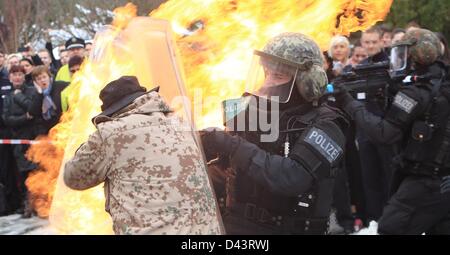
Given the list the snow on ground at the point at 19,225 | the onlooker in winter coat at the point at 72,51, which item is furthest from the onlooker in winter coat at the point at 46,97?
the snow on ground at the point at 19,225

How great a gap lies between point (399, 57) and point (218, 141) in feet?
8.01

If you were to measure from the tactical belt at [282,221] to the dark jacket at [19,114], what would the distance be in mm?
5357

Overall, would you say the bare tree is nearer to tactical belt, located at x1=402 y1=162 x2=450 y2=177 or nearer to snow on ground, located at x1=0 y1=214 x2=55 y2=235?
snow on ground, located at x1=0 y1=214 x2=55 y2=235

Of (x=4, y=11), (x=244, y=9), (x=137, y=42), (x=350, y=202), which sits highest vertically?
(x=4, y=11)

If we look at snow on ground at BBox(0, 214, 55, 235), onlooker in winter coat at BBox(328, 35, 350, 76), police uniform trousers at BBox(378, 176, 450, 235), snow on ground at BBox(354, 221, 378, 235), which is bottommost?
snow on ground at BBox(0, 214, 55, 235)

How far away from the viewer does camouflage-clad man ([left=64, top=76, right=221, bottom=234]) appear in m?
3.00

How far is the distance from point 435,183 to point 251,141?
2.04 m

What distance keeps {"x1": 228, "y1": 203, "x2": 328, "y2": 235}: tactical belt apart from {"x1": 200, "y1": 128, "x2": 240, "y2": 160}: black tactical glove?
13.2 inches

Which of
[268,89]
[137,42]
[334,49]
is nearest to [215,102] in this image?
[268,89]

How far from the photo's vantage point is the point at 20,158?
838 cm

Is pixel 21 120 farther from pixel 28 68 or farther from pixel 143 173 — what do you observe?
pixel 143 173

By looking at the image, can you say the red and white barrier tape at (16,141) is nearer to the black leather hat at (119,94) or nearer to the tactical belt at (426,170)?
the tactical belt at (426,170)

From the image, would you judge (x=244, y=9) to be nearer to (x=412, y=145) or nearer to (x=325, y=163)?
(x=325, y=163)

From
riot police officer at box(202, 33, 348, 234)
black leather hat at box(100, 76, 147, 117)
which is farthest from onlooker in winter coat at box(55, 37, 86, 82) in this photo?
black leather hat at box(100, 76, 147, 117)
